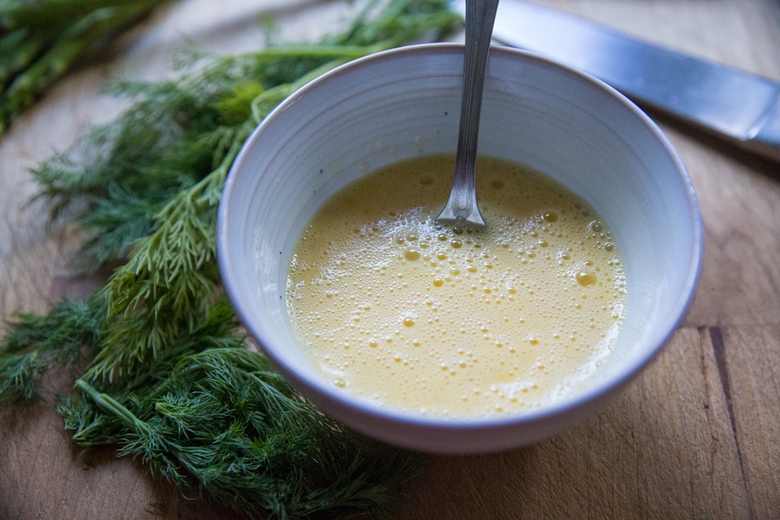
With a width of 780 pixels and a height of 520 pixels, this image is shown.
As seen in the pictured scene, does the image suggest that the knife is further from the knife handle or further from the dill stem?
the dill stem

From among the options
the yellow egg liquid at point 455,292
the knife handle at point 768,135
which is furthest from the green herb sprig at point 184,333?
the knife handle at point 768,135

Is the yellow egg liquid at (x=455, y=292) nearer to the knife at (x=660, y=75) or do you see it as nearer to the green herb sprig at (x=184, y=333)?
the green herb sprig at (x=184, y=333)

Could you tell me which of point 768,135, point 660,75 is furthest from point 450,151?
point 768,135

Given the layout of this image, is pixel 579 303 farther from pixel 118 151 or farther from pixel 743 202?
pixel 118 151

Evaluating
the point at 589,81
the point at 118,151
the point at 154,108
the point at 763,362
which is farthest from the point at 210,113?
the point at 763,362

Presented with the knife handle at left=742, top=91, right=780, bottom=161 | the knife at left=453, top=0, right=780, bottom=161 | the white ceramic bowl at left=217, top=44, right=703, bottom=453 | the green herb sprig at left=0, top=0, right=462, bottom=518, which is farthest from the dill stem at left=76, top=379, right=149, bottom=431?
the knife handle at left=742, top=91, right=780, bottom=161

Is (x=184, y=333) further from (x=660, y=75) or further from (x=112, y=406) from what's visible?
(x=660, y=75)
